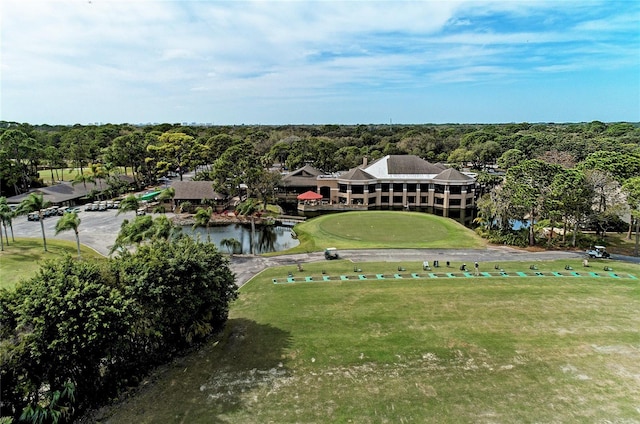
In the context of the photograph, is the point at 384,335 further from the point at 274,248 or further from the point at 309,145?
the point at 309,145

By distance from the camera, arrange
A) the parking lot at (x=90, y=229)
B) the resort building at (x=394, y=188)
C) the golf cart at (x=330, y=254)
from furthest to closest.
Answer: the resort building at (x=394, y=188)
the parking lot at (x=90, y=229)
the golf cart at (x=330, y=254)

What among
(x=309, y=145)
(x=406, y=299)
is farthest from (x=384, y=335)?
(x=309, y=145)

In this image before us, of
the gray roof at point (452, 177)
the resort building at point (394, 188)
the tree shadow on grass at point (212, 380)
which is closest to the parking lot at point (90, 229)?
the tree shadow on grass at point (212, 380)

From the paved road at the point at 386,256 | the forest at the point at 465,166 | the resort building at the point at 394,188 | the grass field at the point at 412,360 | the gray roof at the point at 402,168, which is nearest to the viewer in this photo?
the grass field at the point at 412,360

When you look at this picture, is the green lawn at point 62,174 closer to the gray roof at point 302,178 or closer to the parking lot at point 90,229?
the parking lot at point 90,229

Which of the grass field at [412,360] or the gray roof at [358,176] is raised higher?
the gray roof at [358,176]

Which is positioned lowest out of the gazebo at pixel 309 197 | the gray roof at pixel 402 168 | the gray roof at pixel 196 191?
the gazebo at pixel 309 197

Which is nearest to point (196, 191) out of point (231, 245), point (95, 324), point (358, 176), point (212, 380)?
point (231, 245)

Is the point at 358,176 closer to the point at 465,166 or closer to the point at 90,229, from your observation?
the point at 90,229

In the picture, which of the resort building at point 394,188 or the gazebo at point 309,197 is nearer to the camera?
the gazebo at point 309,197
